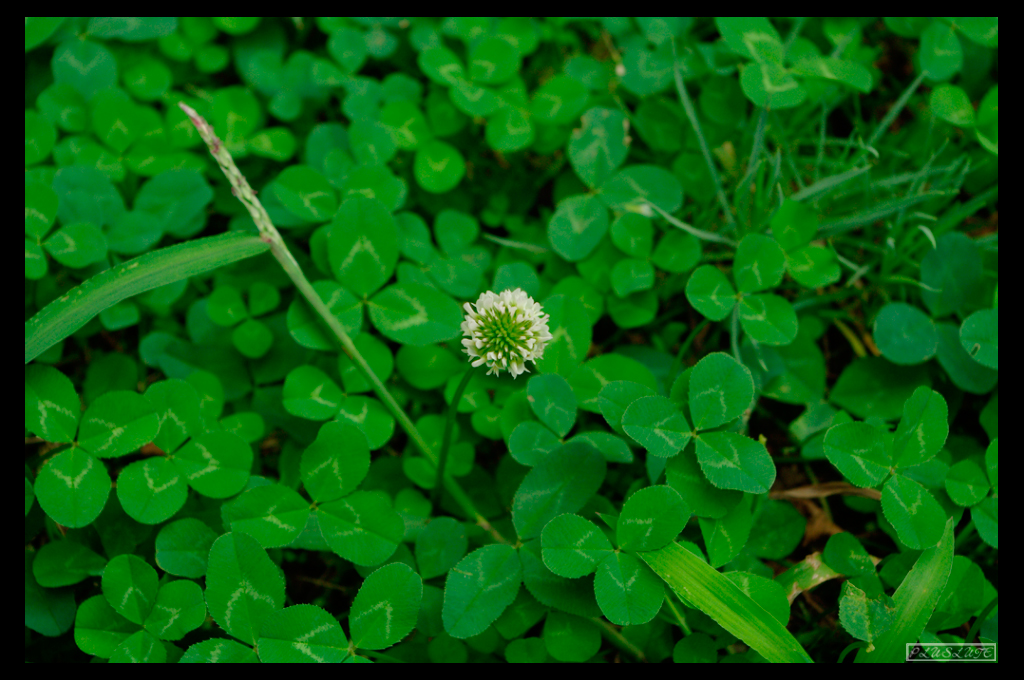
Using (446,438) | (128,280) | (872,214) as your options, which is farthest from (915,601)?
(128,280)

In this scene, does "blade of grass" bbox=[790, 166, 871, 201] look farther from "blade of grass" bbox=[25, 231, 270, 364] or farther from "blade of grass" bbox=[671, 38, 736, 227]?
"blade of grass" bbox=[25, 231, 270, 364]

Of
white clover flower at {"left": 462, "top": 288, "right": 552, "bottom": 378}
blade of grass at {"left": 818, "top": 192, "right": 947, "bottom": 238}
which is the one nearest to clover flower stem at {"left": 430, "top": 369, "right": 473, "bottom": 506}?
white clover flower at {"left": 462, "top": 288, "right": 552, "bottom": 378}

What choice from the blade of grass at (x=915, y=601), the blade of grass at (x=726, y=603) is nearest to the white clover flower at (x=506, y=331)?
the blade of grass at (x=726, y=603)

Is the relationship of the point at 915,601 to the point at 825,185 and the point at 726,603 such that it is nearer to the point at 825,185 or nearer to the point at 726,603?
the point at 726,603

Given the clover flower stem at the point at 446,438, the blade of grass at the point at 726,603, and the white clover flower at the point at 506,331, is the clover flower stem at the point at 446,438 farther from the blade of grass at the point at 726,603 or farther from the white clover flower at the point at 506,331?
the blade of grass at the point at 726,603
